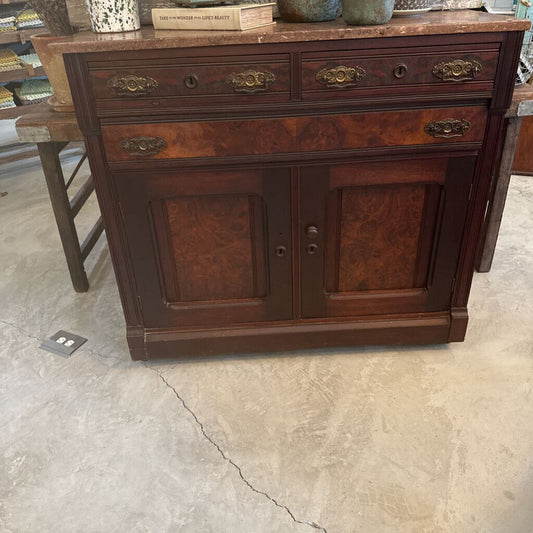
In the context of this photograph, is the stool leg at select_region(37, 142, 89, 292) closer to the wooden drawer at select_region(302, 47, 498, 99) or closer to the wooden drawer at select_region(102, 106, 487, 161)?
the wooden drawer at select_region(102, 106, 487, 161)

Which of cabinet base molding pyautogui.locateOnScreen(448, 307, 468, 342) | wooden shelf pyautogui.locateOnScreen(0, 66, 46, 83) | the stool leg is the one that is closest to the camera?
cabinet base molding pyautogui.locateOnScreen(448, 307, 468, 342)

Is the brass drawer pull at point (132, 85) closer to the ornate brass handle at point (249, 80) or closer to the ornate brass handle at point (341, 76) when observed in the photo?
the ornate brass handle at point (249, 80)

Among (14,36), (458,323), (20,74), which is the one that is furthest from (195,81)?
(14,36)

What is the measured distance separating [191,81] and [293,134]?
1.00 feet

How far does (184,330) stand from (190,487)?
1.75 feet

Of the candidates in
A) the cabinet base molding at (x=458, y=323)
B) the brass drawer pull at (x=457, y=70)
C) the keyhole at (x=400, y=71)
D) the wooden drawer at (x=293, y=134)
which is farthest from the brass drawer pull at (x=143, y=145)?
the cabinet base molding at (x=458, y=323)

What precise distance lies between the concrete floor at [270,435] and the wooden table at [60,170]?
0.80 ft

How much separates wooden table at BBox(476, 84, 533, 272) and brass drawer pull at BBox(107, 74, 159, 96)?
47.6 inches

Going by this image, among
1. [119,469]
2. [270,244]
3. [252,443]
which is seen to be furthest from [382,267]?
[119,469]

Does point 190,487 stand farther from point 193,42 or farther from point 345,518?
point 193,42

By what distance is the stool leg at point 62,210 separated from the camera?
1.91 meters

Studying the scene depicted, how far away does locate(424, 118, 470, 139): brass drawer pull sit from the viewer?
139 cm

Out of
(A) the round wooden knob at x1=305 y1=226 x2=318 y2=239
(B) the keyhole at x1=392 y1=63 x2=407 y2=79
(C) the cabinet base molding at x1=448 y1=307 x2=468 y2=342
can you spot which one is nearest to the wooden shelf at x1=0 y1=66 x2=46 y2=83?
(A) the round wooden knob at x1=305 y1=226 x2=318 y2=239

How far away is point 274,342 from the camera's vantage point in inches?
69.1
